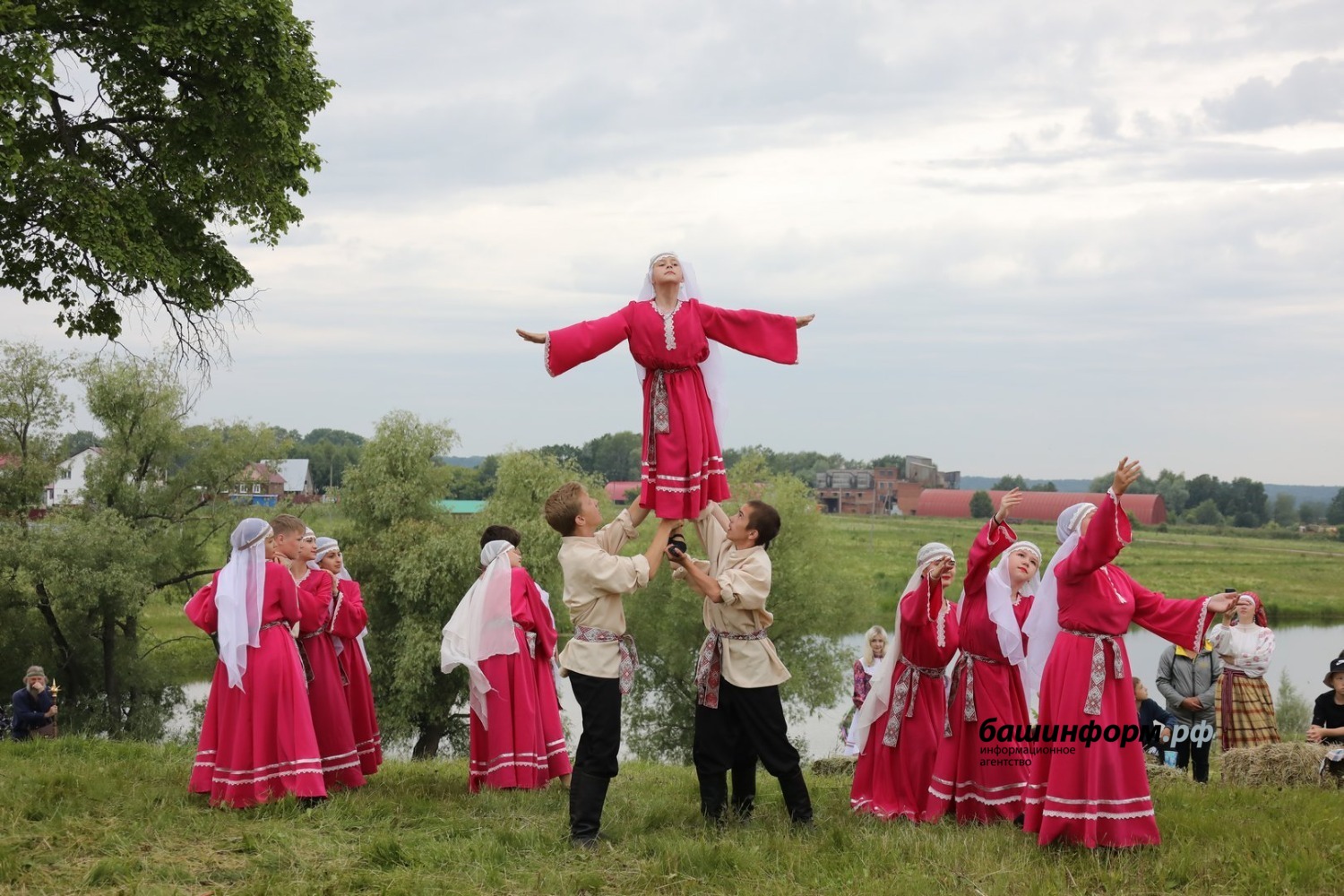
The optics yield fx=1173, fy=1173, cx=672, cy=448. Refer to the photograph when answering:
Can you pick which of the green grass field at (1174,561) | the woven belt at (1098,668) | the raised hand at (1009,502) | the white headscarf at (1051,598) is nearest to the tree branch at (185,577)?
the green grass field at (1174,561)

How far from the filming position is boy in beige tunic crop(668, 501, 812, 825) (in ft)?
21.4

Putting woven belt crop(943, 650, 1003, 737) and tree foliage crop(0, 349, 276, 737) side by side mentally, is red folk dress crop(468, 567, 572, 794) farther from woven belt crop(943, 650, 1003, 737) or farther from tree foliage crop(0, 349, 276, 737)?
tree foliage crop(0, 349, 276, 737)

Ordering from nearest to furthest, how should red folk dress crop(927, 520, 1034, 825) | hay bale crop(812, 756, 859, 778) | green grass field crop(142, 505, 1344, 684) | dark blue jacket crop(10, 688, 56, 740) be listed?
red folk dress crop(927, 520, 1034, 825) < dark blue jacket crop(10, 688, 56, 740) < hay bale crop(812, 756, 859, 778) < green grass field crop(142, 505, 1344, 684)

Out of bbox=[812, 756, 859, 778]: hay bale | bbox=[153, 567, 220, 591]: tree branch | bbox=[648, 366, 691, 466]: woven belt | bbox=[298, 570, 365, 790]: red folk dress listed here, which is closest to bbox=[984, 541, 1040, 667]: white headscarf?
bbox=[648, 366, 691, 466]: woven belt

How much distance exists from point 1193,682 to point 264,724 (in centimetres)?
770

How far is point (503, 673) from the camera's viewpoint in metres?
8.49

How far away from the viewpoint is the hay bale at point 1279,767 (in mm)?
8445

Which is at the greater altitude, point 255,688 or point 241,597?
point 241,597

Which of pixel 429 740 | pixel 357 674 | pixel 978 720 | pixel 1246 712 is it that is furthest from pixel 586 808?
pixel 429 740

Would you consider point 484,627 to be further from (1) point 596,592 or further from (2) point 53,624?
(2) point 53,624

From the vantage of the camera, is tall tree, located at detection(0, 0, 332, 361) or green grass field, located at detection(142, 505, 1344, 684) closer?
tall tree, located at detection(0, 0, 332, 361)

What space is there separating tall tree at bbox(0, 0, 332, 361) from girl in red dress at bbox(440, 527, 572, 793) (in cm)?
400

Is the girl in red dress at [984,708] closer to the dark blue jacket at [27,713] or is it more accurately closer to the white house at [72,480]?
the dark blue jacket at [27,713]

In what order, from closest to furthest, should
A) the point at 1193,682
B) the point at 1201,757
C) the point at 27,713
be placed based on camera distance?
the point at 1201,757 → the point at 1193,682 → the point at 27,713
